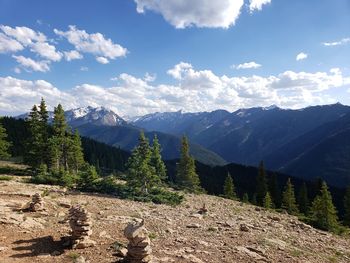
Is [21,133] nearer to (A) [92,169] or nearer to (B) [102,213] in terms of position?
(A) [92,169]

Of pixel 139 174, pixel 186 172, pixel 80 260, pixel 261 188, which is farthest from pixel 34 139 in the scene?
pixel 261 188

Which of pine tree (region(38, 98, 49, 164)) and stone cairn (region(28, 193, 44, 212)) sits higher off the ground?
pine tree (region(38, 98, 49, 164))

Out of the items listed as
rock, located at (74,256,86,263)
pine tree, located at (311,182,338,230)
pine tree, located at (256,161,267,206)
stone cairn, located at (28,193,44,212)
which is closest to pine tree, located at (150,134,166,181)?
pine tree, located at (311,182,338,230)

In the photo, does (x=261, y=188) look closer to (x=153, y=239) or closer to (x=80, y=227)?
(x=153, y=239)

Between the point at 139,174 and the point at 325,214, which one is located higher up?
the point at 139,174

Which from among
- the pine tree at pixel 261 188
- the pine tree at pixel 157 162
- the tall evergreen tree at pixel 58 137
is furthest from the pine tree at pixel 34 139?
the pine tree at pixel 261 188

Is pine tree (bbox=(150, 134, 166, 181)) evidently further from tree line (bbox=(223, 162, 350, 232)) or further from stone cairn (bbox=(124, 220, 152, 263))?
stone cairn (bbox=(124, 220, 152, 263))

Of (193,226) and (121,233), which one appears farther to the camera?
(193,226)

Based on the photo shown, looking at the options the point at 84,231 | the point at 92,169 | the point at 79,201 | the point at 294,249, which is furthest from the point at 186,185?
the point at 84,231

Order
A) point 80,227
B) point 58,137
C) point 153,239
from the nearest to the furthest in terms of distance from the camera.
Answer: point 80,227
point 153,239
point 58,137

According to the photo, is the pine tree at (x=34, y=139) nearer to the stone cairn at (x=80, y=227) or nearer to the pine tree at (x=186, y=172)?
the pine tree at (x=186, y=172)

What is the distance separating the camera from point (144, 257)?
1664cm

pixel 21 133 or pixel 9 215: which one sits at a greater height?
pixel 21 133

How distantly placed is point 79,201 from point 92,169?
12057 mm
